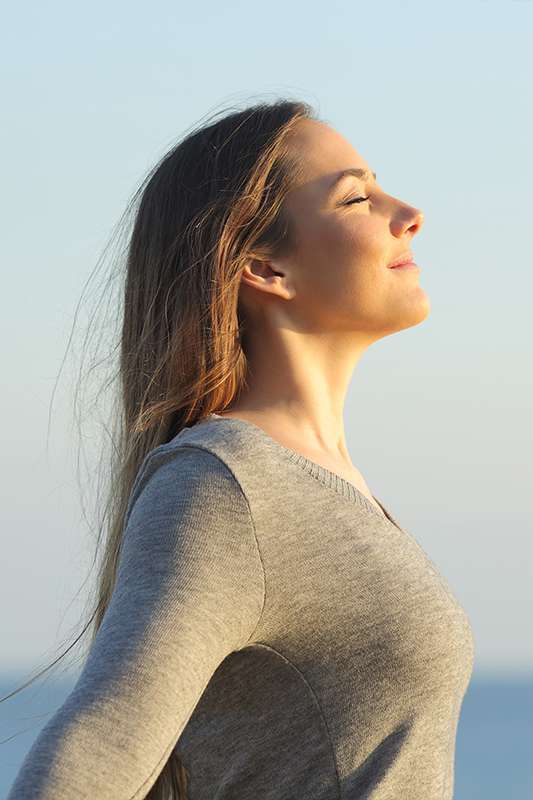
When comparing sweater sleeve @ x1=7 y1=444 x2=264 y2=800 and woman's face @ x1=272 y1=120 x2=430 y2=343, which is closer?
sweater sleeve @ x1=7 y1=444 x2=264 y2=800

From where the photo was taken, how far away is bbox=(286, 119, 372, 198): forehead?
232 cm

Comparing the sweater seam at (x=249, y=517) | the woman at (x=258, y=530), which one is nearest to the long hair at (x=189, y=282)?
the woman at (x=258, y=530)

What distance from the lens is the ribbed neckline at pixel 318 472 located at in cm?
204

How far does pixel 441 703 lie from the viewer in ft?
6.40

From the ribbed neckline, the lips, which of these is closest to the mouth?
the lips

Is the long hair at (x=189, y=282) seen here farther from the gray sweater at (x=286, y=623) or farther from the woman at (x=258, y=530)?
the gray sweater at (x=286, y=623)

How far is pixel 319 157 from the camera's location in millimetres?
2357

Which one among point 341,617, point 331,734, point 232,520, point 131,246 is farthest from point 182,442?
point 131,246

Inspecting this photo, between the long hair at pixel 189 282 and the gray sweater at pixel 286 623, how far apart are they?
0.13 meters

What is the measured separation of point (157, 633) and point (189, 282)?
2.53 feet

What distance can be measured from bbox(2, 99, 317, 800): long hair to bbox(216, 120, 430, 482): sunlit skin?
1.1 inches

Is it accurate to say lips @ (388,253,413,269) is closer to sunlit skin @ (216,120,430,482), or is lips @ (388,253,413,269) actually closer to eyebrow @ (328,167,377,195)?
sunlit skin @ (216,120,430,482)

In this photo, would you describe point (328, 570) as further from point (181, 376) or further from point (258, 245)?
point (258, 245)

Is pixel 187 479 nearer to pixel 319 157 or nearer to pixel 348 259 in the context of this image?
pixel 348 259
